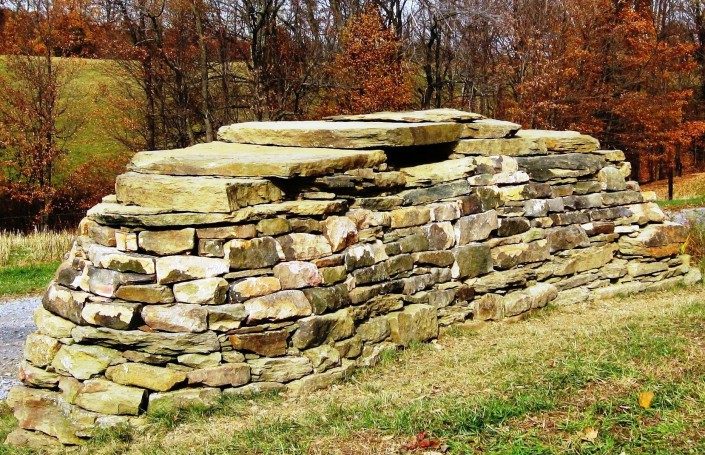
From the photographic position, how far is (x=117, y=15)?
22.8m

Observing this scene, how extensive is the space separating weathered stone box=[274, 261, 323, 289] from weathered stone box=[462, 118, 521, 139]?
2.53m

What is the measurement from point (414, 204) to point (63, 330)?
9.91 ft

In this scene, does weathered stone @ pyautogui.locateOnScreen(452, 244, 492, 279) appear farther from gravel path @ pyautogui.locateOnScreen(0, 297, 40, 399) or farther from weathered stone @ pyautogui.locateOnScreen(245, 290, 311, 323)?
gravel path @ pyautogui.locateOnScreen(0, 297, 40, 399)

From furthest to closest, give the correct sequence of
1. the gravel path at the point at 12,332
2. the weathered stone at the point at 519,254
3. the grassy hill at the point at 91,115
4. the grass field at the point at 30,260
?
the grassy hill at the point at 91,115
the grass field at the point at 30,260
the gravel path at the point at 12,332
the weathered stone at the point at 519,254

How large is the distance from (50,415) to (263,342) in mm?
1511

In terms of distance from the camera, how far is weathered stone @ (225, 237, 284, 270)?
185 inches

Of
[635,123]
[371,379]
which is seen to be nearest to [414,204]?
[371,379]

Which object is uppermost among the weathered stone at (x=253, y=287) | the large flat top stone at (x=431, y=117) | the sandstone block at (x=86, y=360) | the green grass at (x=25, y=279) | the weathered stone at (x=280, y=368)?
the large flat top stone at (x=431, y=117)

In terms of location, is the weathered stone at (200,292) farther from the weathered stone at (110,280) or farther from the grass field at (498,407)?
the grass field at (498,407)

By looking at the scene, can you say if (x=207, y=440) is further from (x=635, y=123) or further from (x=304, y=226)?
(x=635, y=123)

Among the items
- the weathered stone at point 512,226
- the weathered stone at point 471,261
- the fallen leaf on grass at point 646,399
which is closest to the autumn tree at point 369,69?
the weathered stone at point 512,226

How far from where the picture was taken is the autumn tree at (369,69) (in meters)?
20.0

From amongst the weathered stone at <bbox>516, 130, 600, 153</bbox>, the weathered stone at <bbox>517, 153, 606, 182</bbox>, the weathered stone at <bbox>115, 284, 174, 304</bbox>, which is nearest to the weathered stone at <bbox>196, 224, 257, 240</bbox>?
the weathered stone at <bbox>115, 284, 174, 304</bbox>

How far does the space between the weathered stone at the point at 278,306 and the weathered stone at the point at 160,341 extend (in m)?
0.31
